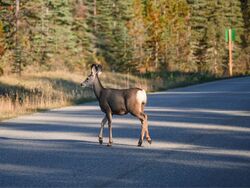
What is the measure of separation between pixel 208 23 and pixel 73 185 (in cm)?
6968

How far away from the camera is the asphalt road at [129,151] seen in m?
8.26

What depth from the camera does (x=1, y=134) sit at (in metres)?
13.6

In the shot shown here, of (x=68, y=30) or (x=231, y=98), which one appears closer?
(x=231, y=98)

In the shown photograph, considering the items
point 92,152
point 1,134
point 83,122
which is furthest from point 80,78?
point 92,152

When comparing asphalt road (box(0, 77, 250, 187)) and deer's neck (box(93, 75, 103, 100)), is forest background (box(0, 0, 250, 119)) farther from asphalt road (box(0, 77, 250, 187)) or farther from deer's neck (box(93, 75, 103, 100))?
deer's neck (box(93, 75, 103, 100))

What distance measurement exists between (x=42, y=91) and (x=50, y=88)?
1.32 metres

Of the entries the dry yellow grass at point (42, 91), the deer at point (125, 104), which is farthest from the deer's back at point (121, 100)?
the dry yellow grass at point (42, 91)

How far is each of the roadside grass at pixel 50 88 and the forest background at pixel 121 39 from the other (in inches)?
6.9

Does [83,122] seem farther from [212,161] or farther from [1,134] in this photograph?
[212,161]

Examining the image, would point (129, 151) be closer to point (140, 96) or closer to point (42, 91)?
point (140, 96)

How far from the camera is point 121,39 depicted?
204ft

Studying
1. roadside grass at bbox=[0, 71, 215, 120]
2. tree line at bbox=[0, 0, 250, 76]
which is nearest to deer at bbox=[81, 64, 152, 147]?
roadside grass at bbox=[0, 71, 215, 120]

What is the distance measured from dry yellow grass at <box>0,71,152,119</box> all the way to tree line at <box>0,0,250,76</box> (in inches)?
295

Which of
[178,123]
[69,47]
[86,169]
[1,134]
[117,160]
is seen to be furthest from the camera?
[69,47]
